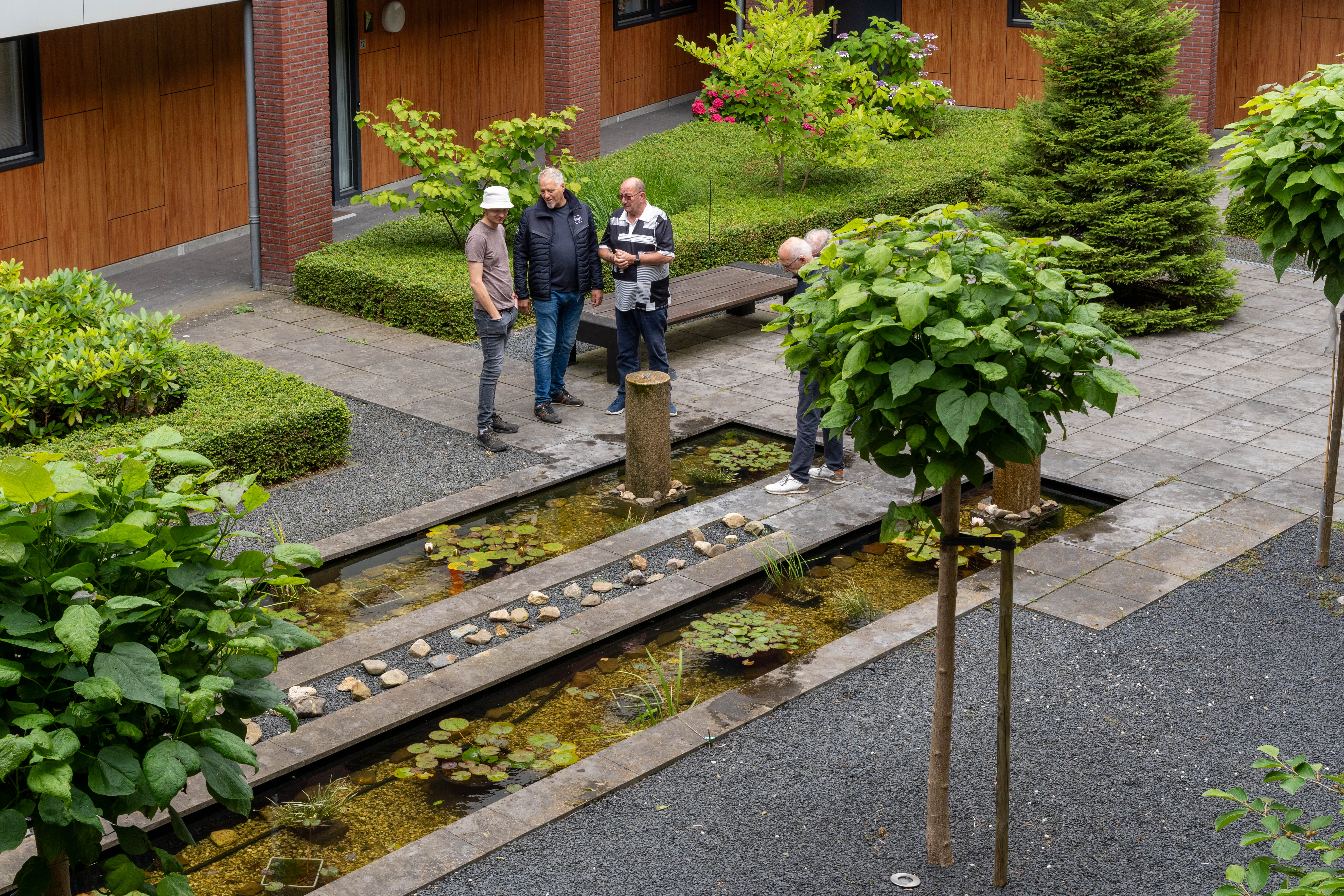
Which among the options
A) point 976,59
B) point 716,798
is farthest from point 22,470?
point 976,59

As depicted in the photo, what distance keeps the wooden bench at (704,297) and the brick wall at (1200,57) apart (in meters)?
9.29

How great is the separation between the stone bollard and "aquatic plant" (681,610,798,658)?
5.73 feet

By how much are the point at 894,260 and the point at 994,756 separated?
2.65m

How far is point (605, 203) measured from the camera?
15.2 metres

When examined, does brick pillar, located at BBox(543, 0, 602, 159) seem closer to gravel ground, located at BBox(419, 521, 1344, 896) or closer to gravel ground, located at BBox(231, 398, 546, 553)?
gravel ground, located at BBox(231, 398, 546, 553)

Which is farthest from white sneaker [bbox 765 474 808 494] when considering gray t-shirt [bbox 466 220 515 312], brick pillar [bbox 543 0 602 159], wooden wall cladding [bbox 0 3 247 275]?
brick pillar [bbox 543 0 602 159]

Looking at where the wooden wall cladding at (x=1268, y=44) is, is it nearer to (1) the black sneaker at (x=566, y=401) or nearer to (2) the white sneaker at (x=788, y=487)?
(1) the black sneaker at (x=566, y=401)

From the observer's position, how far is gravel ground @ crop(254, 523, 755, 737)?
767 centimetres

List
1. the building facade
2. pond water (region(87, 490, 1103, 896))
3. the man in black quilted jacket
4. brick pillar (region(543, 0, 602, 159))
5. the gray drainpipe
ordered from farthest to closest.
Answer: brick pillar (region(543, 0, 602, 159)) < the gray drainpipe < the building facade < the man in black quilted jacket < pond water (region(87, 490, 1103, 896))

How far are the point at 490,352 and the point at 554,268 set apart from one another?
2.62ft

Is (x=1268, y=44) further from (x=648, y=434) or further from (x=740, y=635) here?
(x=740, y=635)

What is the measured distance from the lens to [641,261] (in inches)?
441

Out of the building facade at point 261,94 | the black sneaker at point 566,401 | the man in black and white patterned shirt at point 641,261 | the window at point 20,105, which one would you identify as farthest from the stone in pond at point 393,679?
the window at point 20,105

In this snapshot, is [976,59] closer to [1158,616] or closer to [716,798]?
[1158,616]
